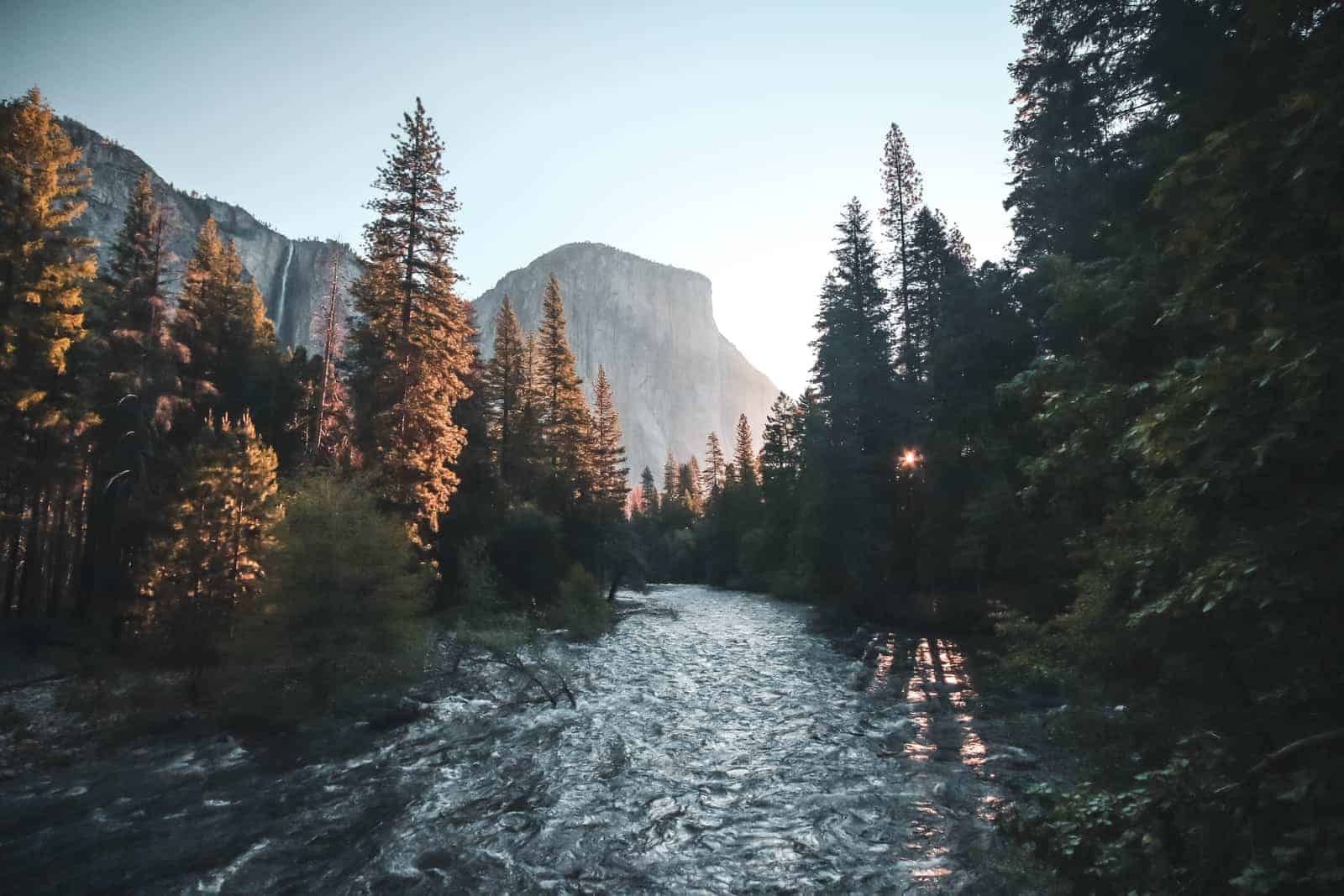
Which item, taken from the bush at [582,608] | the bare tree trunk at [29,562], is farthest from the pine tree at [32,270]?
the bush at [582,608]

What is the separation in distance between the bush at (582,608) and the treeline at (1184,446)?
16.5 meters

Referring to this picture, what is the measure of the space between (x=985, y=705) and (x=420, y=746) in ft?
42.1

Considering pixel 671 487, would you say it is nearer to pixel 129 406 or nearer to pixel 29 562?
pixel 29 562

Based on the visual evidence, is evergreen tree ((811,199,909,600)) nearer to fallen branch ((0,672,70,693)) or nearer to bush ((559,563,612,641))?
bush ((559,563,612,641))

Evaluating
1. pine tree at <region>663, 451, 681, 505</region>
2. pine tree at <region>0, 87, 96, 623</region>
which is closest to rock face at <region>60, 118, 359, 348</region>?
pine tree at <region>663, 451, 681, 505</region>

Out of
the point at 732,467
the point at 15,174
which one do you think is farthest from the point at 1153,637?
the point at 732,467

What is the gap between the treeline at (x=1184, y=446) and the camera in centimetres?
390

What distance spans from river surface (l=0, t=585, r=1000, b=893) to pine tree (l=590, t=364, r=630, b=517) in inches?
1039

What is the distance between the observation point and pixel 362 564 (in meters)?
13.4

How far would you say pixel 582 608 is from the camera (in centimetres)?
2702

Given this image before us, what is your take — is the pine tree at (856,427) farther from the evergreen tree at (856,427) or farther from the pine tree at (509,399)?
the pine tree at (509,399)

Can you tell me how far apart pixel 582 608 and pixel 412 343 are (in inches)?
549

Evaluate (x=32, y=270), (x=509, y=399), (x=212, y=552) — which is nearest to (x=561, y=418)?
(x=509, y=399)

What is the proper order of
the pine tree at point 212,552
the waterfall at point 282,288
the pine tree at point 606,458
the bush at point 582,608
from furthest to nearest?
the waterfall at point 282,288
the pine tree at point 606,458
the bush at point 582,608
the pine tree at point 212,552
